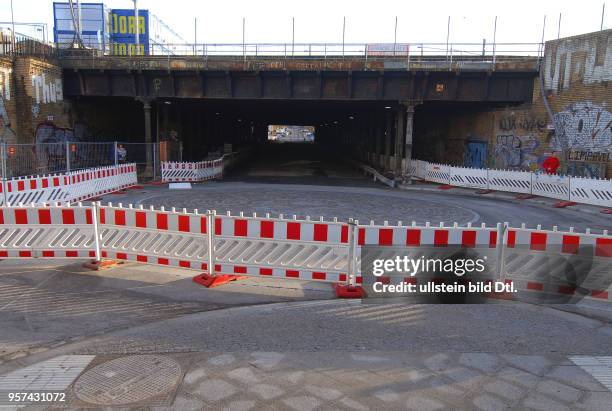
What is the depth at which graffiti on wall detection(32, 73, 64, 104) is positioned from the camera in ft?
82.2

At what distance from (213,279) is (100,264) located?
244cm

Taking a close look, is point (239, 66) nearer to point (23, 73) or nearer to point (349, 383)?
point (23, 73)

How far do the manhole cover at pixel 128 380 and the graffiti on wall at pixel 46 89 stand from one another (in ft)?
79.4

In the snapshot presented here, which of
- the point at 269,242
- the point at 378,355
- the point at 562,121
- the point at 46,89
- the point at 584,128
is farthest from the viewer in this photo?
the point at 46,89

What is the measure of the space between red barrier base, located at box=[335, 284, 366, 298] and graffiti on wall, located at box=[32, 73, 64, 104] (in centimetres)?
2360

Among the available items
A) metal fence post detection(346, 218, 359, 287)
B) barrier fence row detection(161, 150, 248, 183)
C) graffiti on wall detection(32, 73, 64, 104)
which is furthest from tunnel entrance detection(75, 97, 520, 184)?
metal fence post detection(346, 218, 359, 287)

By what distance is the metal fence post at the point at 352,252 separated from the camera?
24.9ft

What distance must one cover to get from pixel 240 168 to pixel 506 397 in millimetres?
35834

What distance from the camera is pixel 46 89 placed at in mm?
26047

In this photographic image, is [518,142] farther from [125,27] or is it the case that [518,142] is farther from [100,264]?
[125,27]

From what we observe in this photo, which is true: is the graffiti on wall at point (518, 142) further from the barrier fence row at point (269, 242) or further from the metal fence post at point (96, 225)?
the metal fence post at point (96, 225)

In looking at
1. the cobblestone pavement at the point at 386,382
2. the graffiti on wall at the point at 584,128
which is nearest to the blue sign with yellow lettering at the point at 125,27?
the graffiti on wall at the point at 584,128

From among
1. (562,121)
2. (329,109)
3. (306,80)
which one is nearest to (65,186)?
(306,80)

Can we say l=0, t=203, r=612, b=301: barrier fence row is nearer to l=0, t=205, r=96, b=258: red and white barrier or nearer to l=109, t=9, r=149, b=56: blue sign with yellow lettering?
l=0, t=205, r=96, b=258: red and white barrier
